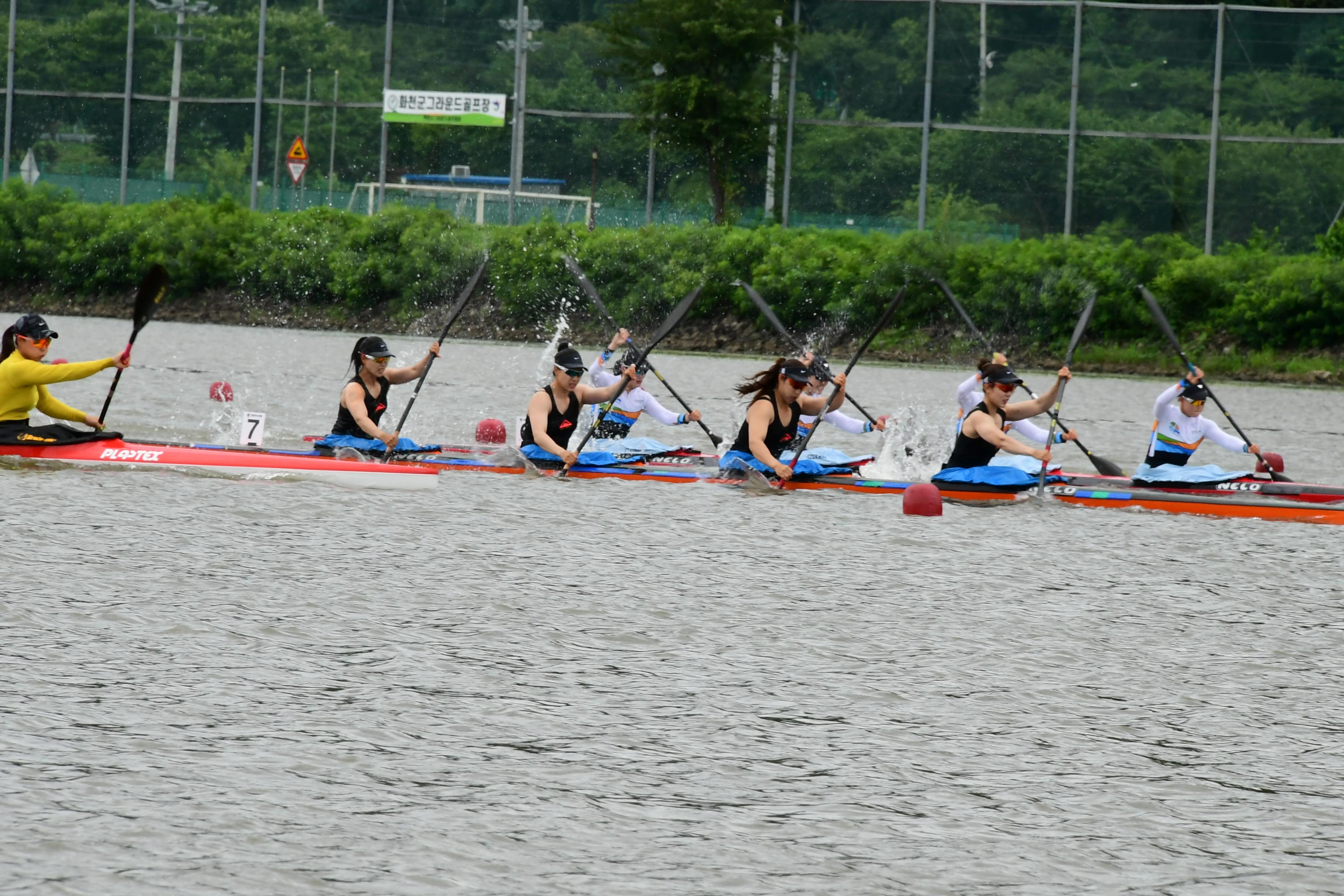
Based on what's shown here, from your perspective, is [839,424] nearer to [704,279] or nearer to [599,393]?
[599,393]

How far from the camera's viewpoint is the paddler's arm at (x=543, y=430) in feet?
47.9

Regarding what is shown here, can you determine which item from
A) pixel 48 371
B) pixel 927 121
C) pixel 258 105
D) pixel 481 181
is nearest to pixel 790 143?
pixel 927 121

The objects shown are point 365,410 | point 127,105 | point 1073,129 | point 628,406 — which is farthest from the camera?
point 127,105

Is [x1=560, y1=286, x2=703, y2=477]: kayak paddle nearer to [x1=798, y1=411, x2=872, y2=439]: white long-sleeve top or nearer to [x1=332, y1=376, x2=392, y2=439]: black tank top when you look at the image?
[x1=798, y1=411, x2=872, y2=439]: white long-sleeve top

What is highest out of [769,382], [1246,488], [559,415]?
[769,382]

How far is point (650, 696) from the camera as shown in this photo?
296 inches

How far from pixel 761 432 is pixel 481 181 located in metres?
25.4

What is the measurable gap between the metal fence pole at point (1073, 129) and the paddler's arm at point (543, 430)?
22.8m

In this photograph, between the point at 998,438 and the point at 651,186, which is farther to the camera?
the point at 651,186

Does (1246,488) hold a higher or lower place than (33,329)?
lower

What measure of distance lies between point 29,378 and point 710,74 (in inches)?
973

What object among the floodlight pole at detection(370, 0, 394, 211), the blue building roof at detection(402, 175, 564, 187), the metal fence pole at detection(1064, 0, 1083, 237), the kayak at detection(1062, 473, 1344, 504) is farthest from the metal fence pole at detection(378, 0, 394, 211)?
the kayak at detection(1062, 473, 1344, 504)

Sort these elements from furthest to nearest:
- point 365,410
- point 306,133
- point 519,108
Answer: point 306,133 < point 519,108 < point 365,410

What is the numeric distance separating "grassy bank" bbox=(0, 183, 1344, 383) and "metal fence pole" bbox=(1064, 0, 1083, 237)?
5.02 ft
